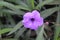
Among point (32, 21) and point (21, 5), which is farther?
point (21, 5)

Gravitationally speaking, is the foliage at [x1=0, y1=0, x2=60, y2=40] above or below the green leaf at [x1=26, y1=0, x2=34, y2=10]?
below

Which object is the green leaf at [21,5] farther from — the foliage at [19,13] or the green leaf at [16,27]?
the green leaf at [16,27]

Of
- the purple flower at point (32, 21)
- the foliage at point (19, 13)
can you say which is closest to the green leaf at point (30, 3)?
the foliage at point (19, 13)

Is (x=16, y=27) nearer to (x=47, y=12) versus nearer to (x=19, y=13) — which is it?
(x=19, y=13)

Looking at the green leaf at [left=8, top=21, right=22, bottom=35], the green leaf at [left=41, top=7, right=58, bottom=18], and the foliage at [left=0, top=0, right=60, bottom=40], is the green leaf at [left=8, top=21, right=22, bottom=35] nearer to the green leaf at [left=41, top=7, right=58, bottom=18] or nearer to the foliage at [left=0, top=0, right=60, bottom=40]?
the foliage at [left=0, top=0, right=60, bottom=40]

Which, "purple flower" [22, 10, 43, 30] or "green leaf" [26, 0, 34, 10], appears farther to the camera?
"green leaf" [26, 0, 34, 10]

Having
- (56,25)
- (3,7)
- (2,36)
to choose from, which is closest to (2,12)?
(3,7)

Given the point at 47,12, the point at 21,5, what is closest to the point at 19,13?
the point at 21,5

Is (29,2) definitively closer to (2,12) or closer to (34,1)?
(34,1)

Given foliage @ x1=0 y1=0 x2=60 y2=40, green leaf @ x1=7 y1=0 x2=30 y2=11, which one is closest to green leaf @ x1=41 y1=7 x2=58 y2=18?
foliage @ x1=0 y1=0 x2=60 y2=40
